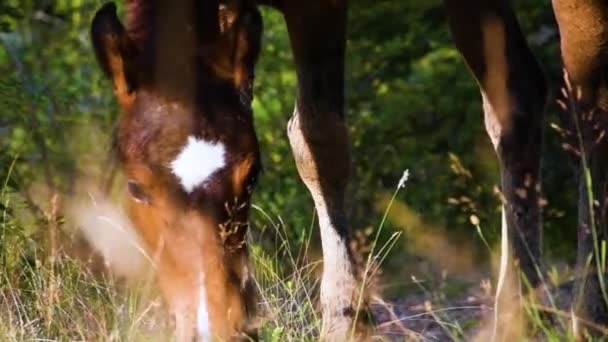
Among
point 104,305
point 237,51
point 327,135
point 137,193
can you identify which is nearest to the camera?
point 137,193

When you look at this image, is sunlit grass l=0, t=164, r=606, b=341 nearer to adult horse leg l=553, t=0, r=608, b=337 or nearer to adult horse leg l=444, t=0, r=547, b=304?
adult horse leg l=553, t=0, r=608, b=337

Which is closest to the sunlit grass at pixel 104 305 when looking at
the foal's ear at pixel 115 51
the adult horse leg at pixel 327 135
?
the adult horse leg at pixel 327 135

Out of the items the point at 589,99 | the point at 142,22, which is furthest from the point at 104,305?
the point at 589,99

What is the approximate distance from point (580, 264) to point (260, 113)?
4863mm

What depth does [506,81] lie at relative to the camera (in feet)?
24.9

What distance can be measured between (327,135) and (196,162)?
76.2 inches

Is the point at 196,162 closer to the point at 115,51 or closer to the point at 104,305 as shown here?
the point at 115,51

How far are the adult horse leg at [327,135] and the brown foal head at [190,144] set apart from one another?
1.14 m

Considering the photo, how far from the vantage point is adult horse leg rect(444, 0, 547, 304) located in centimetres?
751

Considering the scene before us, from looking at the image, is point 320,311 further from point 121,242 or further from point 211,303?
point 211,303

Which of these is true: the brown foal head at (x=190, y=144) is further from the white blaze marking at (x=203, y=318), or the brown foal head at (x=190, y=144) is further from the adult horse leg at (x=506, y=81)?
the adult horse leg at (x=506, y=81)

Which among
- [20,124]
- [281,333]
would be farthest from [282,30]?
[281,333]

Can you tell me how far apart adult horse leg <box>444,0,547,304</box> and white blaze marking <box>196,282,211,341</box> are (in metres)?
2.52

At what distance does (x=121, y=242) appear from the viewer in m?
8.13
